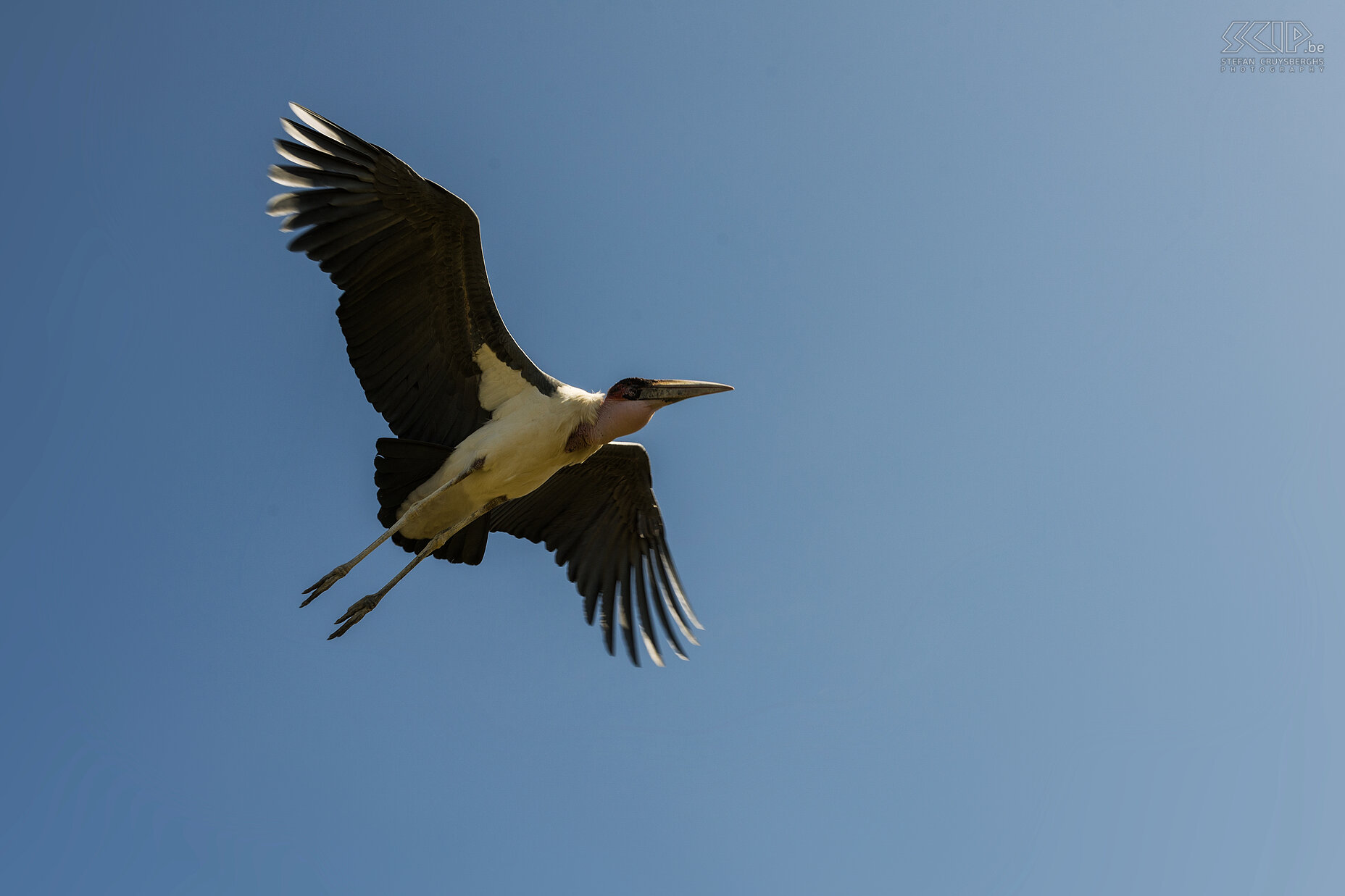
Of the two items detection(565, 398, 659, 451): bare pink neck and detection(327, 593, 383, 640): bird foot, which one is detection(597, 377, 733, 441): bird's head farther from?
detection(327, 593, 383, 640): bird foot

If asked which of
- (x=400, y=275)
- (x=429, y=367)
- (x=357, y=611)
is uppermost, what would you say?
(x=400, y=275)

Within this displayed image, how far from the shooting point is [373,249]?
928 centimetres

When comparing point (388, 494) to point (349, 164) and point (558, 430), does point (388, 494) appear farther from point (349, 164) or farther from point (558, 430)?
point (349, 164)

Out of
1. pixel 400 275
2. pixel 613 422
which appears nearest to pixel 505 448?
pixel 613 422

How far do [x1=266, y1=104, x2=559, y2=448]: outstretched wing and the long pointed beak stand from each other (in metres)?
0.87

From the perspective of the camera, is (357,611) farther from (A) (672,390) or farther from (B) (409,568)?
(A) (672,390)

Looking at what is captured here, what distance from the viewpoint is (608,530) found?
11844mm

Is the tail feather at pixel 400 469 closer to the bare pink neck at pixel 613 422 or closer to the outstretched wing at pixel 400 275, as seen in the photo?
the outstretched wing at pixel 400 275

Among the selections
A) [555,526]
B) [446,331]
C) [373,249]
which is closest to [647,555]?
[555,526]

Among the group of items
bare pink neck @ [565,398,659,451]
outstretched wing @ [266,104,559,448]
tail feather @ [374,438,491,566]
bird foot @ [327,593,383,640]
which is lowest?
bird foot @ [327,593,383,640]

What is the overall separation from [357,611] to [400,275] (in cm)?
262

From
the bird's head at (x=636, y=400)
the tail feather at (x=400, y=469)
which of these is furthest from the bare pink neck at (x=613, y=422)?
the tail feather at (x=400, y=469)

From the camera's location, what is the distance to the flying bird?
358 inches

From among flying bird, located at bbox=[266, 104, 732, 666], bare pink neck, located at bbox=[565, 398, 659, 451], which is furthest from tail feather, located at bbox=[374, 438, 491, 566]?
bare pink neck, located at bbox=[565, 398, 659, 451]
